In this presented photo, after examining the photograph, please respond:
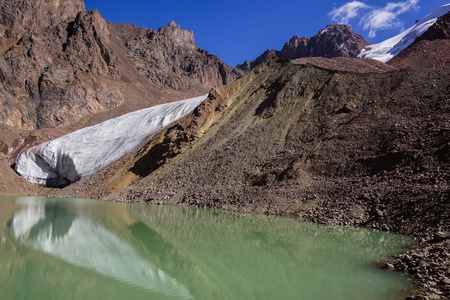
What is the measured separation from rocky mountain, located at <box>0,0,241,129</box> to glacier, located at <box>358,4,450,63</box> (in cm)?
4750

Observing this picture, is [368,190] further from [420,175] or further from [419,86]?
[419,86]

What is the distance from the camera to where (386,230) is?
12609 millimetres

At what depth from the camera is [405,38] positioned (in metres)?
78.0

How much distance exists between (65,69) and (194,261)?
60.5 meters

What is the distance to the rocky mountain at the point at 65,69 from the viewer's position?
54341mm

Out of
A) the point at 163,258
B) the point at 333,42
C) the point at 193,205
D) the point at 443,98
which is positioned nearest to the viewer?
the point at 163,258

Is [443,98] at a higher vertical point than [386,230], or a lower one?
higher

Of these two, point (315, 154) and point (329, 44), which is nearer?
point (315, 154)

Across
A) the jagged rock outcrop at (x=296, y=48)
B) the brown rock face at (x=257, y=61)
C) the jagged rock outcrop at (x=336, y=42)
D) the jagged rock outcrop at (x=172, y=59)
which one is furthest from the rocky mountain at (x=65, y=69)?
the brown rock face at (x=257, y=61)

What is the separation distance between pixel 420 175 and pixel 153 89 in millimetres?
66082

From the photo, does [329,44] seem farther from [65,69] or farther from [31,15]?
[31,15]

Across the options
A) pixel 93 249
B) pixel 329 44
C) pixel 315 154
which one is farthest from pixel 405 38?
pixel 93 249

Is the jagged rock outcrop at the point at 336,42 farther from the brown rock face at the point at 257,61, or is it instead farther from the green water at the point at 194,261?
the green water at the point at 194,261

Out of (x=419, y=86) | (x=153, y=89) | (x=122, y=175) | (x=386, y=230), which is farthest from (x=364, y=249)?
(x=153, y=89)
